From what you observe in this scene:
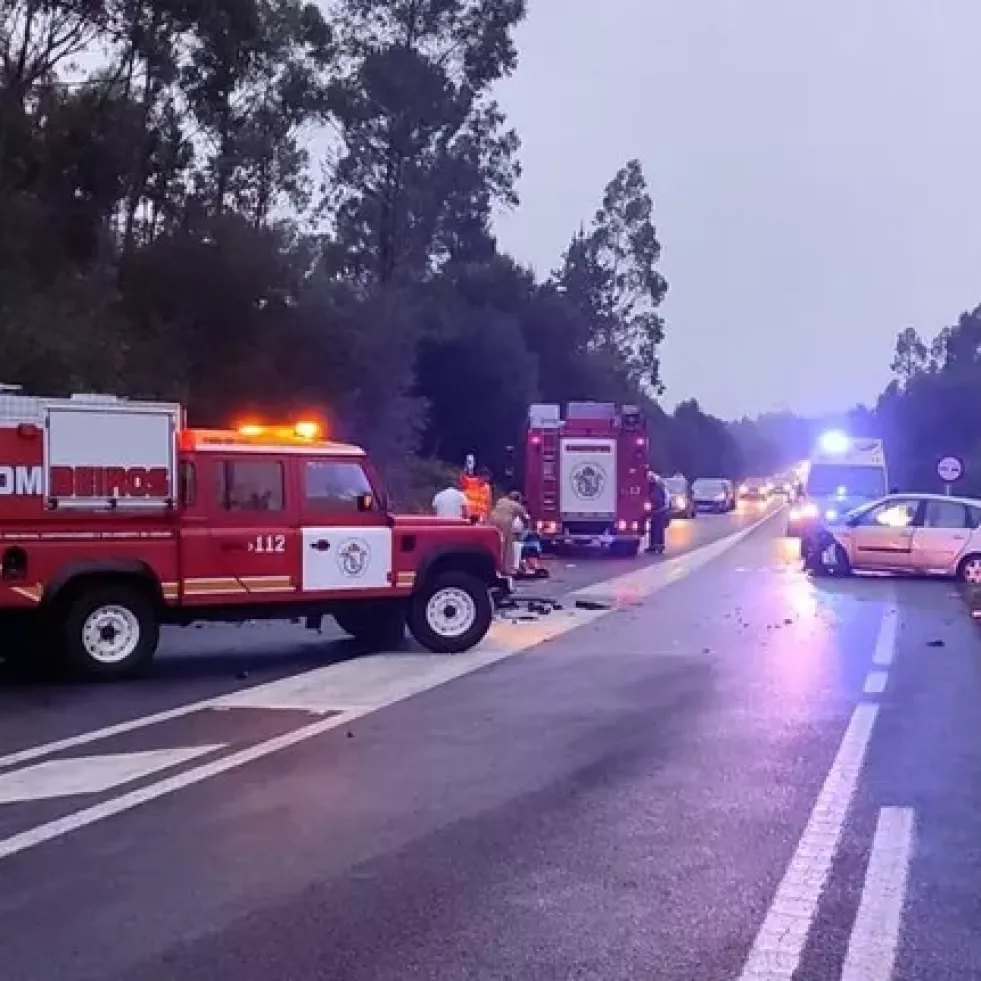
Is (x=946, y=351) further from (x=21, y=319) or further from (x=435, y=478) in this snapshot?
(x=21, y=319)

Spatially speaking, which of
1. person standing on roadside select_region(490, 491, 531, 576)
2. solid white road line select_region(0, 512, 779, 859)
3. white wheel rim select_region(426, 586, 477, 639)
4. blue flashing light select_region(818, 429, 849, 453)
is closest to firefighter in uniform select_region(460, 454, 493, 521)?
person standing on roadside select_region(490, 491, 531, 576)

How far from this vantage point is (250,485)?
14070 mm

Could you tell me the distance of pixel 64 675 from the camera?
1330cm

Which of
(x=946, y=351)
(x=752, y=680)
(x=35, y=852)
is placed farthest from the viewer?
(x=946, y=351)

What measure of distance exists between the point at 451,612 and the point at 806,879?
8837mm

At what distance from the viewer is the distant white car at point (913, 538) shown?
997 inches

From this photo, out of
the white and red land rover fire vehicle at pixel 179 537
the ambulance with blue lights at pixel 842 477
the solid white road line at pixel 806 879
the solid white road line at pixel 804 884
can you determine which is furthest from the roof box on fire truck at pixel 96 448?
the ambulance with blue lights at pixel 842 477

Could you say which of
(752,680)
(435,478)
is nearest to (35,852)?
(752,680)

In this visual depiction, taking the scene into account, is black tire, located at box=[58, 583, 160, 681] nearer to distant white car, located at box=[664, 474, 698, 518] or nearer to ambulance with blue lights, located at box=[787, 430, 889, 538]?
ambulance with blue lights, located at box=[787, 430, 889, 538]

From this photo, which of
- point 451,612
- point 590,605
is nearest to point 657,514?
point 590,605

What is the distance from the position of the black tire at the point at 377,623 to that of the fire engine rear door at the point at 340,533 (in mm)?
392

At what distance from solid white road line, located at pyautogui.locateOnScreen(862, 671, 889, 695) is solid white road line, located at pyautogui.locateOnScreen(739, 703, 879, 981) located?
9.59 feet

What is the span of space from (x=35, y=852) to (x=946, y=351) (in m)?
130

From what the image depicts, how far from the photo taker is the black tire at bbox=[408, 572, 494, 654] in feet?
49.7
